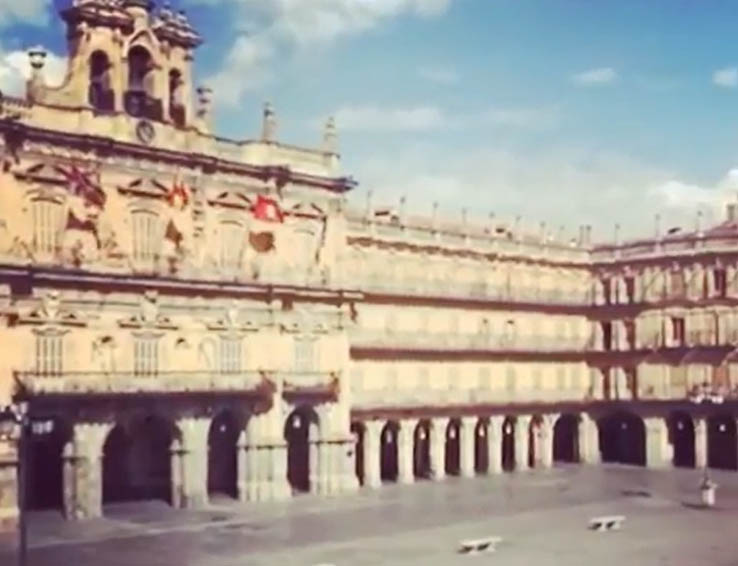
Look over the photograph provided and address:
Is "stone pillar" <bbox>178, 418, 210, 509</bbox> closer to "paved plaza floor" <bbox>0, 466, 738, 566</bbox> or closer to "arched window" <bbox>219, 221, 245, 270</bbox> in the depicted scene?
"paved plaza floor" <bbox>0, 466, 738, 566</bbox>

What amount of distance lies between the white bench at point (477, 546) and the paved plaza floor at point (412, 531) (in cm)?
43

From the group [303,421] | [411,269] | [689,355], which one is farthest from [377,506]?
[689,355]

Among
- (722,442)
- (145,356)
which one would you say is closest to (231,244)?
(145,356)

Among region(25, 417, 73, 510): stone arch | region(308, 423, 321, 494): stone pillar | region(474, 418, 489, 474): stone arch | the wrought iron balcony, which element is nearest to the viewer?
region(25, 417, 73, 510): stone arch

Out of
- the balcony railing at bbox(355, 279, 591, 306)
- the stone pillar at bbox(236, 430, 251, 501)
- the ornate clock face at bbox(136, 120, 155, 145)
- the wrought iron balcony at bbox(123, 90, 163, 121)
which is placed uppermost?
the wrought iron balcony at bbox(123, 90, 163, 121)

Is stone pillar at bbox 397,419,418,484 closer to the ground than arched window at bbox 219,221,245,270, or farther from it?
closer to the ground

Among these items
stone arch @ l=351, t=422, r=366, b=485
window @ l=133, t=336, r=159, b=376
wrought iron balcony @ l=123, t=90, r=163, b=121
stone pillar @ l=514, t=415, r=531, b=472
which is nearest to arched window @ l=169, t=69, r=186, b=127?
wrought iron balcony @ l=123, t=90, r=163, b=121

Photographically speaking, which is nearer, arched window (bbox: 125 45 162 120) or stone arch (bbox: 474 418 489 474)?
arched window (bbox: 125 45 162 120)

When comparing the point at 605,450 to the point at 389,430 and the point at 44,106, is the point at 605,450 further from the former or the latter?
the point at 44,106

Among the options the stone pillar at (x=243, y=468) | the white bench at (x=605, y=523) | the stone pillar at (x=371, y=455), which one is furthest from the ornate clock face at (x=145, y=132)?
the white bench at (x=605, y=523)

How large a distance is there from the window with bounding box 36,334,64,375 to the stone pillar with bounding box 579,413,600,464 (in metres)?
38.3

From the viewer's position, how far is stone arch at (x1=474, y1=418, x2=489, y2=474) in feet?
235

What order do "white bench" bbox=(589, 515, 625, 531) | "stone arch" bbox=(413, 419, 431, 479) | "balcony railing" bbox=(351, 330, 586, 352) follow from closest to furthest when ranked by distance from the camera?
"white bench" bbox=(589, 515, 625, 531) < "balcony railing" bbox=(351, 330, 586, 352) < "stone arch" bbox=(413, 419, 431, 479)

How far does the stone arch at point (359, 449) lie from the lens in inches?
2532
